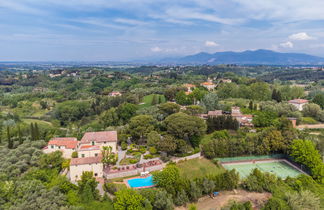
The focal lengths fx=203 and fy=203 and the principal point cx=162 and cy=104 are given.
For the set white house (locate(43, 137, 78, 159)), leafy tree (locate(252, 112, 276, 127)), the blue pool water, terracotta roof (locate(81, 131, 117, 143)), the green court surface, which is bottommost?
the green court surface

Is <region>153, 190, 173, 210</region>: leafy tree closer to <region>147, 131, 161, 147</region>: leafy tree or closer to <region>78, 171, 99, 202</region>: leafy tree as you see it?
<region>78, 171, 99, 202</region>: leafy tree

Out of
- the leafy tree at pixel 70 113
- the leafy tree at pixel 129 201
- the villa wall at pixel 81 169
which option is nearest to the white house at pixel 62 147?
the villa wall at pixel 81 169

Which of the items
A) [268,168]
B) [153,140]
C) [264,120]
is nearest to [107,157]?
[153,140]

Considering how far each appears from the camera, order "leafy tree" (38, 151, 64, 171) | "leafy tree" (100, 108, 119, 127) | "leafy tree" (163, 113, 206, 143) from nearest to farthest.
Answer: "leafy tree" (38, 151, 64, 171), "leafy tree" (163, 113, 206, 143), "leafy tree" (100, 108, 119, 127)

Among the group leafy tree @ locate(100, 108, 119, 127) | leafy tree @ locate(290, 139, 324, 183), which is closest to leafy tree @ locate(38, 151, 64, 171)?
leafy tree @ locate(100, 108, 119, 127)

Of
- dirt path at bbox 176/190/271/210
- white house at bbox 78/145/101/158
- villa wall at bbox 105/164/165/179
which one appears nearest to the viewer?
dirt path at bbox 176/190/271/210
